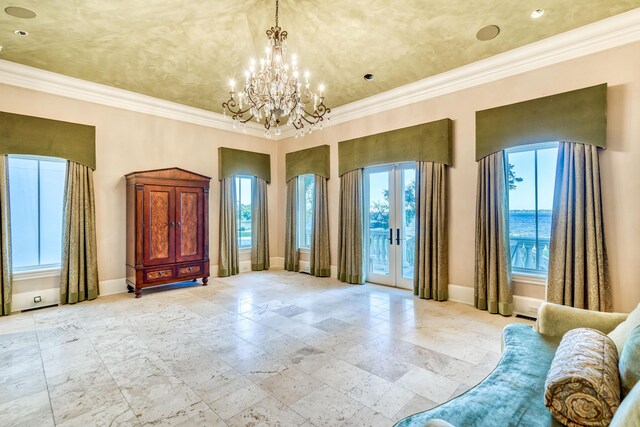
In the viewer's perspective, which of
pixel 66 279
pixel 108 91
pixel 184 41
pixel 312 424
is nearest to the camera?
pixel 312 424

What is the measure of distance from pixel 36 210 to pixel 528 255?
23.9ft

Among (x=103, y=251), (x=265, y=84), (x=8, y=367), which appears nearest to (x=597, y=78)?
(x=265, y=84)

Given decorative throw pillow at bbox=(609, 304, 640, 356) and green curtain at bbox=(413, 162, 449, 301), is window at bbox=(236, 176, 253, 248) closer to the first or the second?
green curtain at bbox=(413, 162, 449, 301)

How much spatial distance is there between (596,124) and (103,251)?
717 centimetres

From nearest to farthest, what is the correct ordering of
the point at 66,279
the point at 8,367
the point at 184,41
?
the point at 8,367 → the point at 184,41 → the point at 66,279

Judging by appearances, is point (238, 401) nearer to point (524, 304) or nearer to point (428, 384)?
point (428, 384)

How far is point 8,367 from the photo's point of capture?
9.20ft

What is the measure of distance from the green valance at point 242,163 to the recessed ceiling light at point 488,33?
4915 mm

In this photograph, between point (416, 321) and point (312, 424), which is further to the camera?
point (416, 321)

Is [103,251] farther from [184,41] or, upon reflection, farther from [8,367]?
[184,41]

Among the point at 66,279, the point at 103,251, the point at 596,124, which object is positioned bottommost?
the point at 66,279

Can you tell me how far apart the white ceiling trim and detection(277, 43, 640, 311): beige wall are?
0.36 ft

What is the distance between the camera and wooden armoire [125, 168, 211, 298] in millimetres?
5027

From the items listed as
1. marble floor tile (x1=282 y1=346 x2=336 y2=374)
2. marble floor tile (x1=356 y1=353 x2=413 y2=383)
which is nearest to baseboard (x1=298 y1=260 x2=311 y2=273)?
marble floor tile (x1=282 y1=346 x2=336 y2=374)
